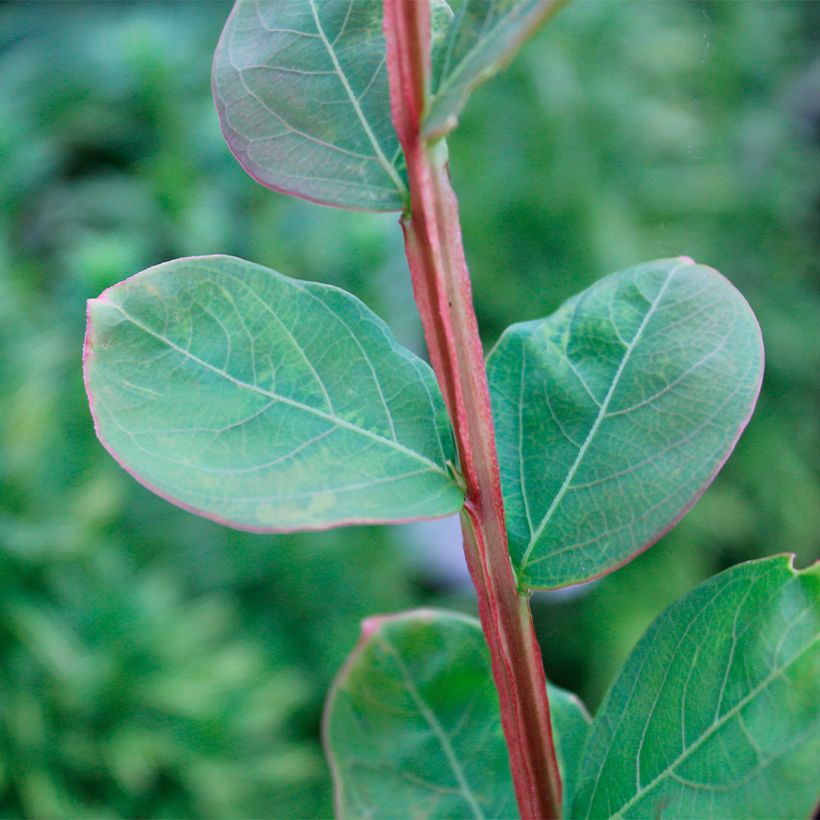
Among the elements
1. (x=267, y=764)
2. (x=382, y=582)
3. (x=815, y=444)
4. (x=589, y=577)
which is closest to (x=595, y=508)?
(x=589, y=577)

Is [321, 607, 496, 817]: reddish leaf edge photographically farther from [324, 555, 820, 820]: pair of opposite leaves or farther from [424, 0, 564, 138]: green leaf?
[424, 0, 564, 138]: green leaf

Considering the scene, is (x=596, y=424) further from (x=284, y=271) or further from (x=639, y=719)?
(x=284, y=271)

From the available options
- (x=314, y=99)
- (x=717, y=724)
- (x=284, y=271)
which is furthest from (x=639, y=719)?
(x=284, y=271)

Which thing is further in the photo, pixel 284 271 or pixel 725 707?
pixel 284 271

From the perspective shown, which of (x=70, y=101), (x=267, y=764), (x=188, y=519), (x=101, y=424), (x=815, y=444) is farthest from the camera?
(x=815, y=444)

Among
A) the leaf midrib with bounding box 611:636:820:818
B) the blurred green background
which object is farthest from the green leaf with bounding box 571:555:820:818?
the blurred green background

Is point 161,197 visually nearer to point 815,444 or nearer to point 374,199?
point 374,199

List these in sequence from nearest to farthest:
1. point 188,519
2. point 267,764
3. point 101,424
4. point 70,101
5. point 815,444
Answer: point 101,424
point 267,764
point 188,519
point 70,101
point 815,444

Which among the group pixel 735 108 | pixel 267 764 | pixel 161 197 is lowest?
pixel 267 764
